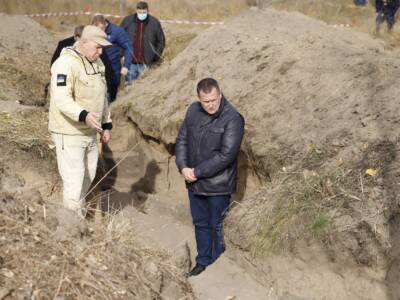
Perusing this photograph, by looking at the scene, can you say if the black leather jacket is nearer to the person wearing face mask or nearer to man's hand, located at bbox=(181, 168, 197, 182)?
man's hand, located at bbox=(181, 168, 197, 182)

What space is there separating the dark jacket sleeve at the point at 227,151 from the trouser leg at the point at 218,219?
0.34 m

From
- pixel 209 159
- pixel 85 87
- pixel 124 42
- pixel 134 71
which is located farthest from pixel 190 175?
pixel 134 71

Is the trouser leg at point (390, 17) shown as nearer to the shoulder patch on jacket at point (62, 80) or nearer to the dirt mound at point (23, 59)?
the dirt mound at point (23, 59)

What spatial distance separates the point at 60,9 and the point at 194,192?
17.3m

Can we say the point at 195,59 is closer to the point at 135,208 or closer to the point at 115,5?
the point at 135,208

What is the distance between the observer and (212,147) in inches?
240

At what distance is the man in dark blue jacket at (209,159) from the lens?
235 inches

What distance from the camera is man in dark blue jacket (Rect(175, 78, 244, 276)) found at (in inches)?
235

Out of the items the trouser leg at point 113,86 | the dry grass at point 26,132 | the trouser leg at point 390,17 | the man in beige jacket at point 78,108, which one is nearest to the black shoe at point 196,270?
the man in beige jacket at point 78,108

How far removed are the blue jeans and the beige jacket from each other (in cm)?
427

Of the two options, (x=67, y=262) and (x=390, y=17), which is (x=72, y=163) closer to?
(x=67, y=262)

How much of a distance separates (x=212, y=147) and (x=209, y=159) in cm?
12

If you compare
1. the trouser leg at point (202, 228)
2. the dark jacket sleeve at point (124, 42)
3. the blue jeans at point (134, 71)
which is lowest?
the trouser leg at point (202, 228)

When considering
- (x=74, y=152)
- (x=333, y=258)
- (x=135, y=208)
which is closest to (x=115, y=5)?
(x=135, y=208)
